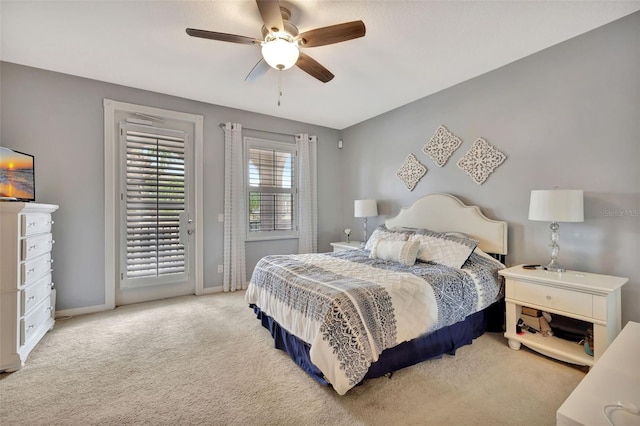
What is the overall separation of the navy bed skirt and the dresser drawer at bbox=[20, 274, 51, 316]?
75.8 inches

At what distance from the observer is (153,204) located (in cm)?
363

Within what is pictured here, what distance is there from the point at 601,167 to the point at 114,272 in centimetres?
509

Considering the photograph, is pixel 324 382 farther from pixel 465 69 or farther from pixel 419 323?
pixel 465 69

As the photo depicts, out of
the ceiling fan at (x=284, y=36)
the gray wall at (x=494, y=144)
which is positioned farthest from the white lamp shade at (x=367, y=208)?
the ceiling fan at (x=284, y=36)

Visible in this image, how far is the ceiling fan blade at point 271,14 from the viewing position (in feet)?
5.75

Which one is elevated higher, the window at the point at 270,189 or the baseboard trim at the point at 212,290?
the window at the point at 270,189

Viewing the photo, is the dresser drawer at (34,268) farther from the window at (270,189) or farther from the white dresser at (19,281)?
the window at (270,189)

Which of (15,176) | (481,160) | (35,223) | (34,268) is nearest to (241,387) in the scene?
(34,268)

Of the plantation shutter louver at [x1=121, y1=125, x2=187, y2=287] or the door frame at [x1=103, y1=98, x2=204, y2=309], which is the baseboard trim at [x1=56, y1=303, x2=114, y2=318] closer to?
the door frame at [x1=103, y1=98, x2=204, y2=309]

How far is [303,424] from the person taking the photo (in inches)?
63.0

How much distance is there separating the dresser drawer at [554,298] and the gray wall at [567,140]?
0.55m

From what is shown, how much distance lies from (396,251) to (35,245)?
130 inches

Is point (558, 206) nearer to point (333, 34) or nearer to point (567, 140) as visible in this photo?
point (567, 140)

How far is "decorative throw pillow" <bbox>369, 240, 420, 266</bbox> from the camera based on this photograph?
278 cm
